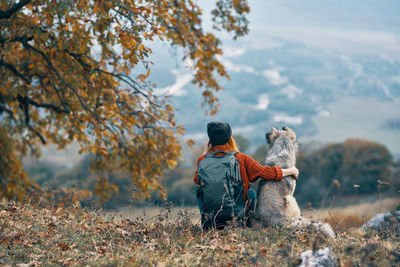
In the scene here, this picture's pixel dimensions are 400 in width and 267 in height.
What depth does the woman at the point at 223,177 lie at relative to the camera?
5375mm

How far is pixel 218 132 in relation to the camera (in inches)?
222

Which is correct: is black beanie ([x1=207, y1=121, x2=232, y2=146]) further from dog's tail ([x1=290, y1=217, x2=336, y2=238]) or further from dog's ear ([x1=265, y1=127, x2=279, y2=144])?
dog's tail ([x1=290, y1=217, x2=336, y2=238])

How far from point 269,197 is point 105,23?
4.47 m

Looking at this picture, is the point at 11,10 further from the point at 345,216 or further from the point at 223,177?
the point at 345,216

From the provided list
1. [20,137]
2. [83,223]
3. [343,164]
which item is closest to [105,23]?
[83,223]

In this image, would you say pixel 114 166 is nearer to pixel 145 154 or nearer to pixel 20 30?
pixel 145 154

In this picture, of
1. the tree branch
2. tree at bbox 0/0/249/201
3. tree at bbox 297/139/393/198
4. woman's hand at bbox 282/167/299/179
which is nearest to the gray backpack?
woman's hand at bbox 282/167/299/179

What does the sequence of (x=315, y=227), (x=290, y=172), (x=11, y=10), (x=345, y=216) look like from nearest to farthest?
(x=315, y=227) < (x=290, y=172) < (x=11, y=10) < (x=345, y=216)

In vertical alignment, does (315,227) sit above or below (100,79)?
below

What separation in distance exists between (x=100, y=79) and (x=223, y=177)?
4844 mm

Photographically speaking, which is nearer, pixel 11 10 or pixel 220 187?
pixel 220 187

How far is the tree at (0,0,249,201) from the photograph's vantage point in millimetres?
7766

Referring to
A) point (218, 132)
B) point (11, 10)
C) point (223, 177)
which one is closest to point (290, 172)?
point (223, 177)

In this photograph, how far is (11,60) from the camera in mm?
10531
